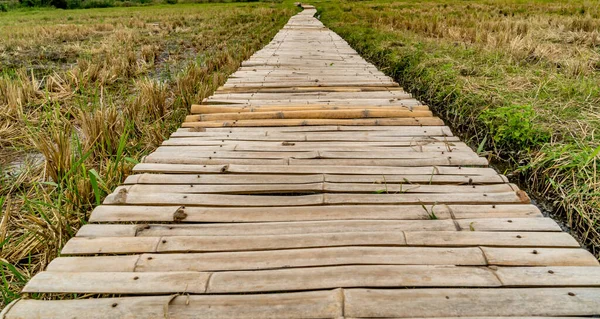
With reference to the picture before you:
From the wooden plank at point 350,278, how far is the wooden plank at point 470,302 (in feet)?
0.15

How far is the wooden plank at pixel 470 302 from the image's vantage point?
1331mm

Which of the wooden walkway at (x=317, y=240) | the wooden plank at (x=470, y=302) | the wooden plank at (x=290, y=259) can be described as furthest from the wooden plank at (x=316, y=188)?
the wooden plank at (x=470, y=302)

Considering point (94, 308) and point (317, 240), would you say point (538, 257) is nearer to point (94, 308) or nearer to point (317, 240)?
point (317, 240)

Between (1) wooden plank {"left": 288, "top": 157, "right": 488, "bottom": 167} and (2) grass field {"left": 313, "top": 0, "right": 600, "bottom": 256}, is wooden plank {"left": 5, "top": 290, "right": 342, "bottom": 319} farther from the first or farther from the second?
(2) grass field {"left": 313, "top": 0, "right": 600, "bottom": 256}

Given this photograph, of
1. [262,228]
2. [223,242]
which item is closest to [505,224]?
[262,228]

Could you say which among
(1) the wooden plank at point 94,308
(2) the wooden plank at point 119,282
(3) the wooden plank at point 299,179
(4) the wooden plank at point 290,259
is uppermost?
(3) the wooden plank at point 299,179

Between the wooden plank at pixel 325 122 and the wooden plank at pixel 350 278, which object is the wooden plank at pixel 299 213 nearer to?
the wooden plank at pixel 350 278

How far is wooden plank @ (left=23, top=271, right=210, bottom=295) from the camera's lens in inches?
56.6

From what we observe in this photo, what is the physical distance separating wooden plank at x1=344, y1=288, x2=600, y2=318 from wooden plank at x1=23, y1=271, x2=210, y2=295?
25.0 inches

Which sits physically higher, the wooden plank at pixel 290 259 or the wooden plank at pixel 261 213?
the wooden plank at pixel 261 213

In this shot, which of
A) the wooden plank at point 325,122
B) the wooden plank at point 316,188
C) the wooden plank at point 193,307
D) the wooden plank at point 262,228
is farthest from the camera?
the wooden plank at point 325,122

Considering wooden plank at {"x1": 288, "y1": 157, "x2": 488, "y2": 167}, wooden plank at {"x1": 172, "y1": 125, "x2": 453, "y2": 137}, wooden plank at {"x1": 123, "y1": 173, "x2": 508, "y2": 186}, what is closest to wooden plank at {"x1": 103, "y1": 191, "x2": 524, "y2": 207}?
wooden plank at {"x1": 123, "y1": 173, "x2": 508, "y2": 186}

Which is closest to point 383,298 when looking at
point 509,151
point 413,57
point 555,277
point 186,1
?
point 555,277

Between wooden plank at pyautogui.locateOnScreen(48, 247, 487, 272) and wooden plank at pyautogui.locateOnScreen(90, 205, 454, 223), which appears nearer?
wooden plank at pyautogui.locateOnScreen(48, 247, 487, 272)
